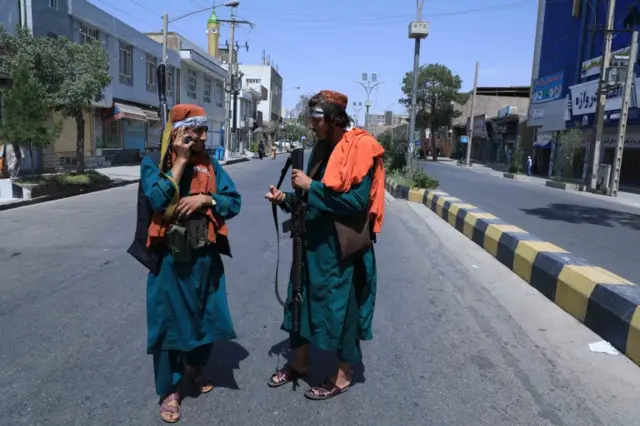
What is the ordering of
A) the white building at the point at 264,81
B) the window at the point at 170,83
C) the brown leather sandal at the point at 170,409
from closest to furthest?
the brown leather sandal at the point at 170,409, the window at the point at 170,83, the white building at the point at 264,81

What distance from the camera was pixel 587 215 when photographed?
12.9 metres

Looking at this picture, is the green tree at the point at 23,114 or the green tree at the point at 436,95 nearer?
the green tree at the point at 23,114

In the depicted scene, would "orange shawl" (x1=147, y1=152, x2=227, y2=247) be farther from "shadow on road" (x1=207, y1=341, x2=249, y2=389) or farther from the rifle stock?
"shadow on road" (x1=207, y1=341, x2=249, y2=389)

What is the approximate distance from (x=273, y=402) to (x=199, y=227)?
1.10 metres

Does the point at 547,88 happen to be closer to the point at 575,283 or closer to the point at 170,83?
the point at 170,83

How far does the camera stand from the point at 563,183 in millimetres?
22625

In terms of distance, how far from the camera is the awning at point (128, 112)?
23.5 metres

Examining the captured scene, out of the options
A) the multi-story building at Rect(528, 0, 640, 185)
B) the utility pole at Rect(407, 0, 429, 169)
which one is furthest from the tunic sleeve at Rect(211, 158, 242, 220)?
the multi-story building at Rect(528, 0, 640, 185)

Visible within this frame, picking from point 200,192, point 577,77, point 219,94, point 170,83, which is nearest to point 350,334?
point 200,192

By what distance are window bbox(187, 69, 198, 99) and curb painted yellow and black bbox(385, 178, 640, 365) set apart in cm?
3200

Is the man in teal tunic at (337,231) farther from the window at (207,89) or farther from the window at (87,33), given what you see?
the window at (207,89)

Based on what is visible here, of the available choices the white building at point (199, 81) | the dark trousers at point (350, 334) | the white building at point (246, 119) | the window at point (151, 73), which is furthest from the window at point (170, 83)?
the dark trousers at point (350, 334)

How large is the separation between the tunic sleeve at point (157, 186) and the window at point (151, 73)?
1093 inches

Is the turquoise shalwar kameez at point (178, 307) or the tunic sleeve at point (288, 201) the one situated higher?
the tunic sleeve at point (288, 201)
